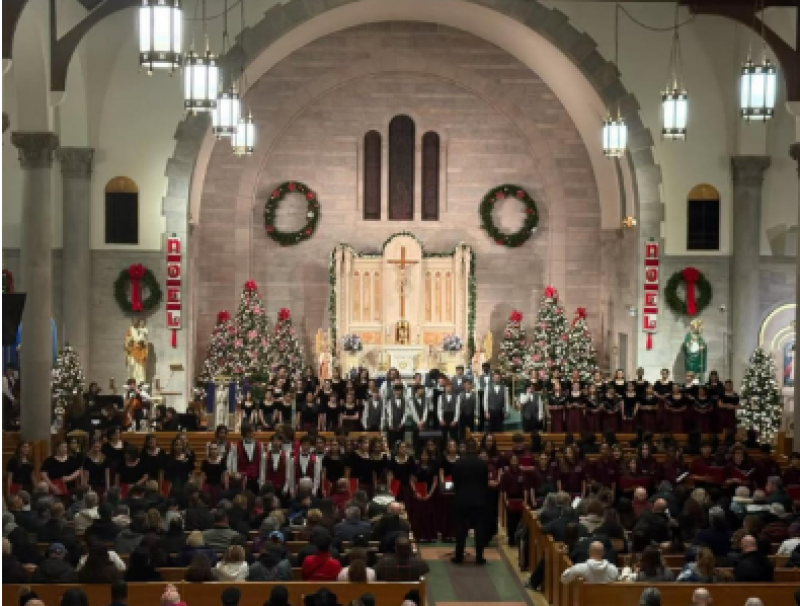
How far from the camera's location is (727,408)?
2392 cm

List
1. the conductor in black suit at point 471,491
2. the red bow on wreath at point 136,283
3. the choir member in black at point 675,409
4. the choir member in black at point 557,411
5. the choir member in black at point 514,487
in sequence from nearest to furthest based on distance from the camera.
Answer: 1. the conductor in black suit at point 471,491
2. the choir member in black at point 514,487
3. the choir member in black at point 675,409
4. the choir member in black at point 557,411
5. the red bow on wreath at point 136,283

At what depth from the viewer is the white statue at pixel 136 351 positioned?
27.8 metres

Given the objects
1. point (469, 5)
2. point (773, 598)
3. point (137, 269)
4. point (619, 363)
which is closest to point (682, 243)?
point (619, 363)

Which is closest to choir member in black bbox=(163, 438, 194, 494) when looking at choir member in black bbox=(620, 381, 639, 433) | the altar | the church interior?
the church interior

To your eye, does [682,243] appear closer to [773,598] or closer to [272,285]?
[272,285]

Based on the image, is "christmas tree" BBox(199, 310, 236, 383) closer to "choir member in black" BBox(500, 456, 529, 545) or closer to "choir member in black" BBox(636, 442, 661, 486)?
"choir member in black" BBox(500, 456, 529, 545)

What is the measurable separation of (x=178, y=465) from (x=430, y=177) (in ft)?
53.5

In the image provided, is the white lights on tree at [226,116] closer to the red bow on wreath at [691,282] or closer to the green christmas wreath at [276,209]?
the green christmas wreath at [276,209]

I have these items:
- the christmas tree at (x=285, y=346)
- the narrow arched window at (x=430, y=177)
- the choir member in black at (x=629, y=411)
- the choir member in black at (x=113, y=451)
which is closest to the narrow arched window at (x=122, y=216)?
the christmas tree at (x=285, y=346)

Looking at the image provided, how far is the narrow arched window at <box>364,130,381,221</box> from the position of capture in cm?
3225

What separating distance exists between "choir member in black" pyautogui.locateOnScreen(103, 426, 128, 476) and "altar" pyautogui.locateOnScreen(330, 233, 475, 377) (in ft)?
43.2

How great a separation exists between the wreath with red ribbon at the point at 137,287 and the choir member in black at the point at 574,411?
10061 millimetres

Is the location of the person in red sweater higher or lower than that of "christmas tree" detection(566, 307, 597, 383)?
lower

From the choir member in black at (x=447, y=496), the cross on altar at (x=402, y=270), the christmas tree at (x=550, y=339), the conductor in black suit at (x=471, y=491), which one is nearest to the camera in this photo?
the conductor in black suit at (x=471, y=491)
